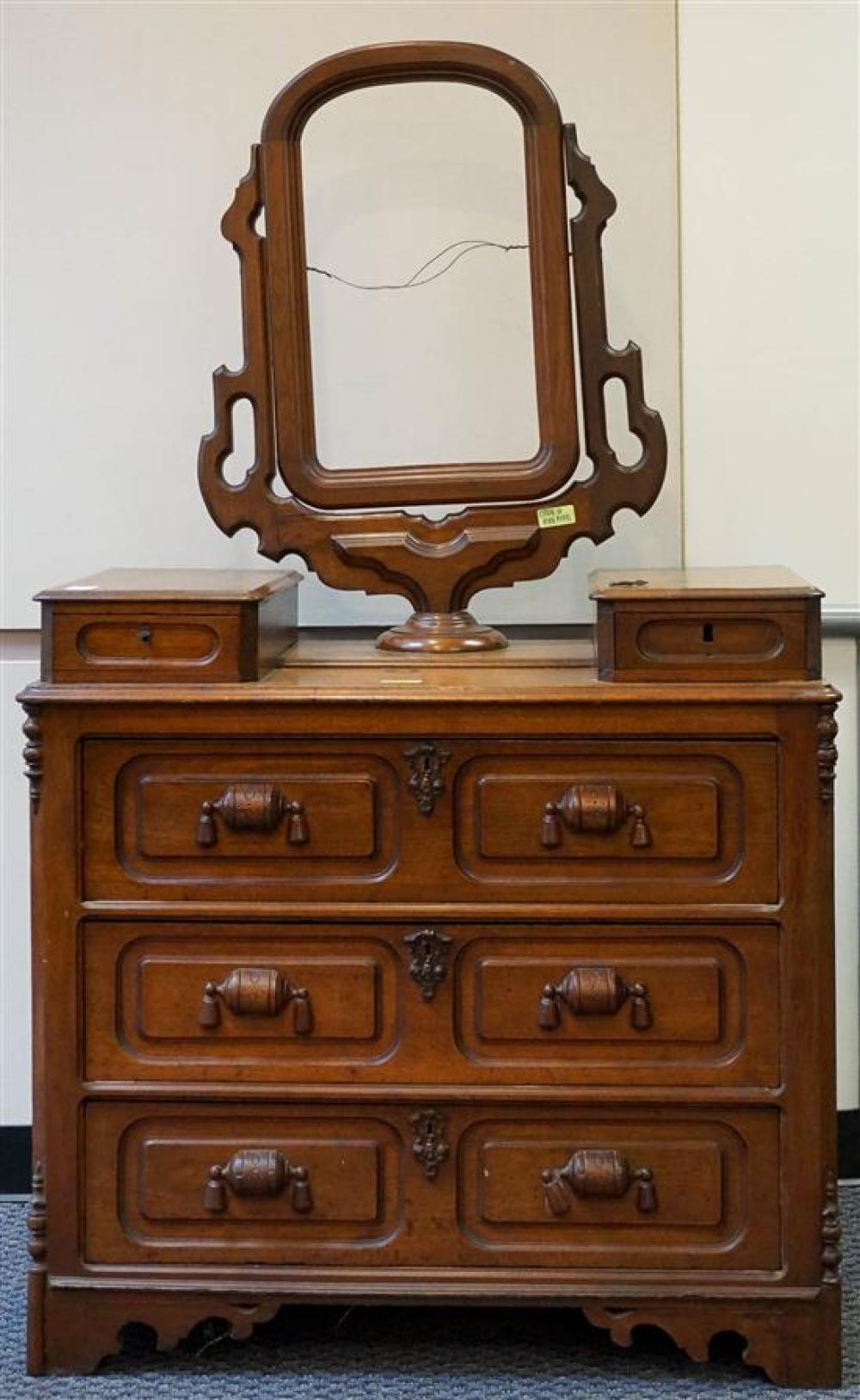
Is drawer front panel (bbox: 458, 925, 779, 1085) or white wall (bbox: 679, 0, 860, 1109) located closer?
drawer front panel (bbox: 458, 925, 779, 1085)

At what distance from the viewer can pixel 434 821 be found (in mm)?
2252

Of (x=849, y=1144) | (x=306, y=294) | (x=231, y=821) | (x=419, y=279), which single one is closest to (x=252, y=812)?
(x=231, y=821)

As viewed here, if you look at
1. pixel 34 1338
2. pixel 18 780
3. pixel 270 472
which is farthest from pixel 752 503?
pixel 34 1338

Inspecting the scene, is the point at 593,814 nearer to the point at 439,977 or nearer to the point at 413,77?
the point at 439,977

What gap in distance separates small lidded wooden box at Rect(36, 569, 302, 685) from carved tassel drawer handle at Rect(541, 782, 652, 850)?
0.42 metres

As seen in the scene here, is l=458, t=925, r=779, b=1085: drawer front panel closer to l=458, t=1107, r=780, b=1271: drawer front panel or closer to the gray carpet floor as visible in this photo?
l=458, t=1107, r=780, b=1271: drawer front panel

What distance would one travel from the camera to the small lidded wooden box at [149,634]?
225cm

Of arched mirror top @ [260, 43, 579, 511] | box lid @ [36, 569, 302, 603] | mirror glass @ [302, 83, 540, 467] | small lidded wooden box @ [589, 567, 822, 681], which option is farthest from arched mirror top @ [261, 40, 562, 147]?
small lidded wooden box @ [589, 567, 822, 681]

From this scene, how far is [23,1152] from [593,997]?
1141 mm

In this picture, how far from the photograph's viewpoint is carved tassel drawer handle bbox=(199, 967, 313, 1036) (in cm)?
226

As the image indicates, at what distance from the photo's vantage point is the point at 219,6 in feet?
9.07

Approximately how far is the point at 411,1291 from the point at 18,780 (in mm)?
1073

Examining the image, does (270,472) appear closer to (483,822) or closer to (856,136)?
(483,822)

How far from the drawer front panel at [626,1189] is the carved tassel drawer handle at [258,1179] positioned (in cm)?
20
